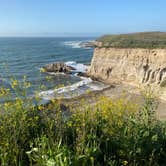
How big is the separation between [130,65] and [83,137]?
26.0m

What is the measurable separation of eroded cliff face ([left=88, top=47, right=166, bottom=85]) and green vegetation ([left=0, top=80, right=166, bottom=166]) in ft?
68.3

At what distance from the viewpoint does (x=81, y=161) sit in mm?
3596

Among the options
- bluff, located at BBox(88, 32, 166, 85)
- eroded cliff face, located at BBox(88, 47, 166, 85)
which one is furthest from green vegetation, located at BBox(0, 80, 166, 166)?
eroded cliff face, located at BBox(88, 47, 166, 85)

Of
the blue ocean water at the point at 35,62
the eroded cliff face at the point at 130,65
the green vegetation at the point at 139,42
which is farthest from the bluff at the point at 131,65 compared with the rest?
the blue ocean water at the point at 35,62

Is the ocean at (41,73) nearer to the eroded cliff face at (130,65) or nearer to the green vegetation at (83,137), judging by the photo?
the green vegetation at (83,137)

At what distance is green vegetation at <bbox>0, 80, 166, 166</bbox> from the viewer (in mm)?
3658

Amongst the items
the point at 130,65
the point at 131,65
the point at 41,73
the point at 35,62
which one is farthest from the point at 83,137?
the point at 35,62

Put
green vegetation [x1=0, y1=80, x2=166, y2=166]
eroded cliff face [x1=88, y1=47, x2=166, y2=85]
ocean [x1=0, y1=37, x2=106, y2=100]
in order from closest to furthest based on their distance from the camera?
green vegetation [x1=0, y1=80, x2=166, y2=166] < ocean [x1=0, y1=37, x2=106, y2=100] < eroded cliff face [x1=88, y1=47, x2=166, y2=85]

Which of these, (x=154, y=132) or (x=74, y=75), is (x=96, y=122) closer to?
(x=154, y=132)

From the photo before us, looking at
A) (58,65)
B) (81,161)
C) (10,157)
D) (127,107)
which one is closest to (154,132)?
(127,107)

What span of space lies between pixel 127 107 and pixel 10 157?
8.23ft

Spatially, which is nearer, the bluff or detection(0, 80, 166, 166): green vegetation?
detection(0, 80, 166, 166): green vegetation

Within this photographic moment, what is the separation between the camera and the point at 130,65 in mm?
29016

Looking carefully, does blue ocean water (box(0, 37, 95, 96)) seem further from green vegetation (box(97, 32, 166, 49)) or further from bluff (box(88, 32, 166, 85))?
green vegetation (box(97, 32, 166, 49))
